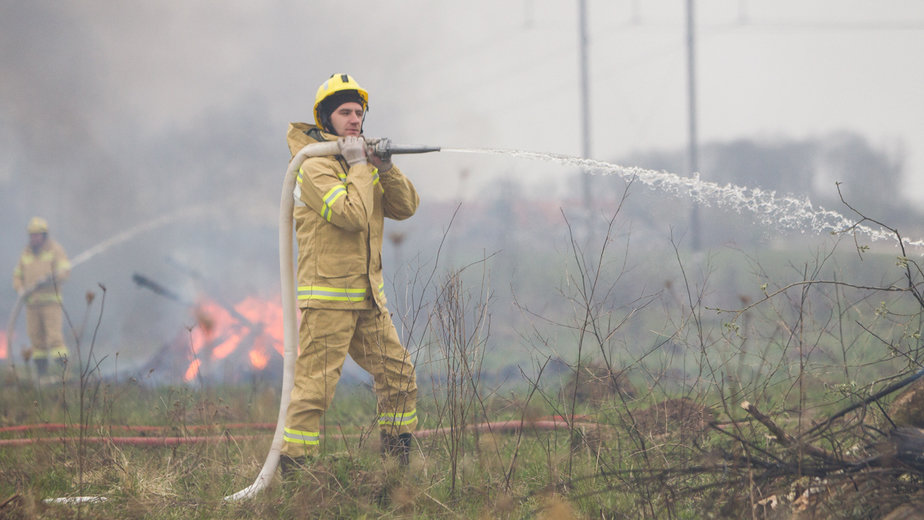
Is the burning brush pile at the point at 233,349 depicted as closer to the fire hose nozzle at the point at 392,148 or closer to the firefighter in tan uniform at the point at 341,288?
the firefighter in tan uniform at the point at 341,288

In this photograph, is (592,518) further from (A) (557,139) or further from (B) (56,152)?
(B) (56,152)

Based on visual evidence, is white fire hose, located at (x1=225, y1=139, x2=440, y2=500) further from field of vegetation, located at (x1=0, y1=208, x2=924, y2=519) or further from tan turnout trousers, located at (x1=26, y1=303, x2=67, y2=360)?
tan turnout trousers, located at (x1=26, y1=303, x2=67, y2=360)

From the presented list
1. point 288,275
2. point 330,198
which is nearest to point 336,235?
point 330,198

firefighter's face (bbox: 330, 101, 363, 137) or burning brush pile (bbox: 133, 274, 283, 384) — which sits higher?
firefighter's face (bbox: 330, 101, 363, 137)

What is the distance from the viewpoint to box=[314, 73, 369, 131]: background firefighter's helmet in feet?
12.1

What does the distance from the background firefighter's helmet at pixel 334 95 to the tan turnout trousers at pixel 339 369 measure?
1004 millimetres

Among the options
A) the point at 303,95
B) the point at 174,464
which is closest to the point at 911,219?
the point at 174,464

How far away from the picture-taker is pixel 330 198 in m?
3.38

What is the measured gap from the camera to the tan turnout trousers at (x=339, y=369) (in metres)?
3.45

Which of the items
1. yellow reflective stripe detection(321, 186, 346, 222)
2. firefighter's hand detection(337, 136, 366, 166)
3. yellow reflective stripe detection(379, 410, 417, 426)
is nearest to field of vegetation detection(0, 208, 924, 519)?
yellow reflective stripe detection(379, 410, 417, 426)

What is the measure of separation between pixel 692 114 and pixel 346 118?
5.46 metres

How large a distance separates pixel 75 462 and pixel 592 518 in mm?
2586

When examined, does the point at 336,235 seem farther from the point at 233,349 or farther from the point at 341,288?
the point at 233,349

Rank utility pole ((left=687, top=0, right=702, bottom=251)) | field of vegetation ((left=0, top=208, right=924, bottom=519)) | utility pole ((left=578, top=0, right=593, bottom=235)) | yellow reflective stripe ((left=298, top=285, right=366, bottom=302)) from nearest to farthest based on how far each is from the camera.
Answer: field of vegetation ((left=0, top=208, right=924, bottom=519)) < yellow reflective stripe ((left=298, top=285, right=366, bottom=302)) < utility pole ((left=687, top=0, right=702, bottom=251)) < utility pole ((left=578, top=0, right=593, bottom=235))
